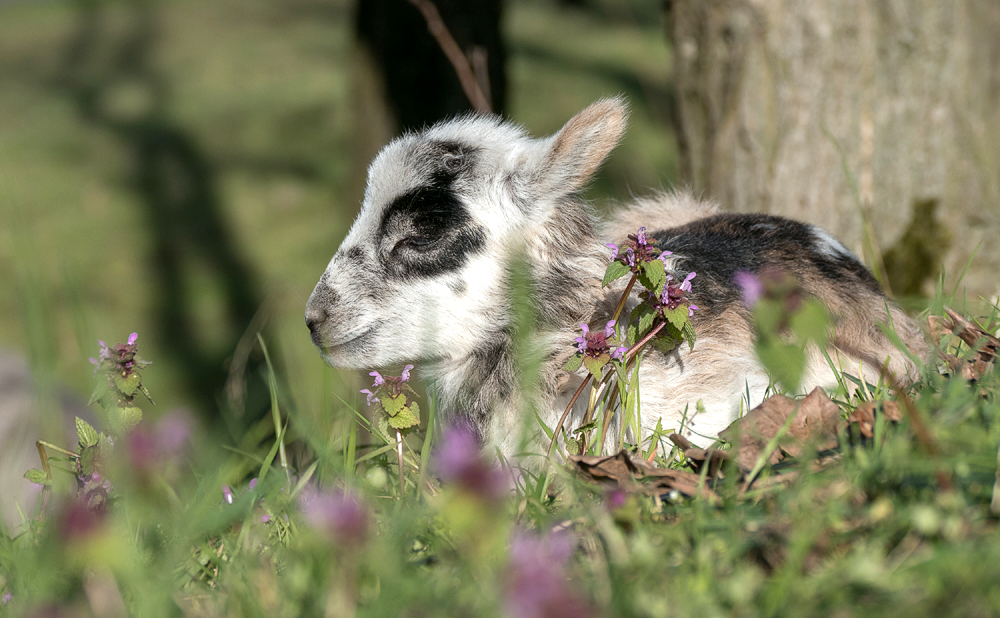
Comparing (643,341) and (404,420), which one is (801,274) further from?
(404,420)

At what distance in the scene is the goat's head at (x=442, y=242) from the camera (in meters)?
3.11

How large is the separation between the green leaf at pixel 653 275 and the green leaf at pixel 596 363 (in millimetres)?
276

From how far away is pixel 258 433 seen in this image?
11.3 ft

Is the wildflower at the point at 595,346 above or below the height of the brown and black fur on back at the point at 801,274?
above

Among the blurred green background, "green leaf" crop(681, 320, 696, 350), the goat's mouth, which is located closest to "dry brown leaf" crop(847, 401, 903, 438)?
"green leaf" crop(681, 320, 696, 350)

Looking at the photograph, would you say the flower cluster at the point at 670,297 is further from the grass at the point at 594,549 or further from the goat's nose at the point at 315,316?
the goat's nose at the point at 315,316

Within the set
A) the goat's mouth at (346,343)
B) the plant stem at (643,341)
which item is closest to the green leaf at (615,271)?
the plant stem at (643,341)

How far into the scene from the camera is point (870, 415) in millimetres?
2201

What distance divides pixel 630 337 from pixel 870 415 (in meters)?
0.84

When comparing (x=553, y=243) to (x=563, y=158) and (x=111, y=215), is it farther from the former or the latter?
(x=111, y=215)

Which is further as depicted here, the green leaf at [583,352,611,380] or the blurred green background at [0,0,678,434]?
the blurred green background at [0,0,678,434]

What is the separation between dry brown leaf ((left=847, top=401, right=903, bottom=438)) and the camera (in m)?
2.12

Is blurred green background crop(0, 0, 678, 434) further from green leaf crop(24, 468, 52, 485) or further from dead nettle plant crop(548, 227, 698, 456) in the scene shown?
green leaf crop(24, 468, 52, 485)

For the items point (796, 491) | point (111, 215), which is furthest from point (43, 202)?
point (796, 491)
